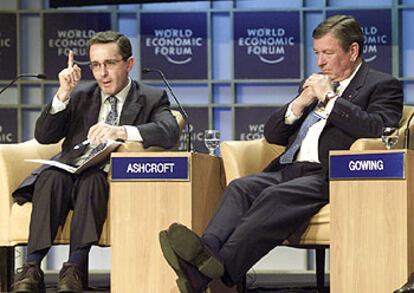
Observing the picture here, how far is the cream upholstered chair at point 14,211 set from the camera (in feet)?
15.6

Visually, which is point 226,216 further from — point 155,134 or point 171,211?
point 155,134

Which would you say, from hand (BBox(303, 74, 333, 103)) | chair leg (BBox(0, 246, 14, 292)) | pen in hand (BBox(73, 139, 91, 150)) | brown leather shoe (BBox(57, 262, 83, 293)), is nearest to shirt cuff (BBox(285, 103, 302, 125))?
hand (BBox(303, 74, 333, 103))

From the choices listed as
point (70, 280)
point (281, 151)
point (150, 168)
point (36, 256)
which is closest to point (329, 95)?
point (281, 151)

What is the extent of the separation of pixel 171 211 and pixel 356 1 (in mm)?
2880

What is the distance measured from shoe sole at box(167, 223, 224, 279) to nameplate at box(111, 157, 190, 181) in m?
0.46

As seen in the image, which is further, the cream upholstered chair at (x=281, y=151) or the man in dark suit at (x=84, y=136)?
the man in dark suit at (x=84, y=136)

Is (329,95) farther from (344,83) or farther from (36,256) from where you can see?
(36,256)

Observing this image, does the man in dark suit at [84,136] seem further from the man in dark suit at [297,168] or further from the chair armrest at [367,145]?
the chair armrest at [367,145]

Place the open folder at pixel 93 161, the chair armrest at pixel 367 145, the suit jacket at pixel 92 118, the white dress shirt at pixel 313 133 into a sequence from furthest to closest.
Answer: the suit jacket at pixel 92 118, the white dress shirt at pixel 313 133, the open folder at pixel 93 161, the chair armrest at pixel 367 145

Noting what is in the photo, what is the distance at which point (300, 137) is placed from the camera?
484 centimetres

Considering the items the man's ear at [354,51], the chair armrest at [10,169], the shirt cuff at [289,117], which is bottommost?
the chair armrest at [10,169]

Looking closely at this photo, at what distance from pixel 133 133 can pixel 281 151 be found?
0.86 metres

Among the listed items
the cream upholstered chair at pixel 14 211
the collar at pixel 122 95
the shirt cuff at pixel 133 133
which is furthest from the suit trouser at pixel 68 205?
the collar at pixel 122 95

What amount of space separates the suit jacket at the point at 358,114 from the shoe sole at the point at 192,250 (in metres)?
0.86
